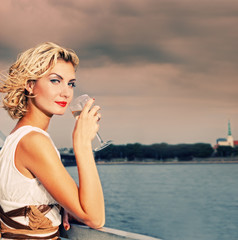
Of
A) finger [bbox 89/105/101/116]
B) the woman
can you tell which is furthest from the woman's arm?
finger [bbox 89/105/101/116]

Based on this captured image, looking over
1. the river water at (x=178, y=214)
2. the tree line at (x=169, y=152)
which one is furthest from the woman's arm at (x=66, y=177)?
the tree line at (x=169, y=152)

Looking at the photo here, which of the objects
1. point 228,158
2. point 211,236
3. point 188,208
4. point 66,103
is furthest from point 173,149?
point 66,103

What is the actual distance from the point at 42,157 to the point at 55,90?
0.37 m

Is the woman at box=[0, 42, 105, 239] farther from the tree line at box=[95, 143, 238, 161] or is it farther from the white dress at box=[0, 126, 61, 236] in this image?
the tree line at box=[95, 143, 238, 161]

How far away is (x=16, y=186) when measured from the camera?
1.54 metres

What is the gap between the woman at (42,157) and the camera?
57.2 inches

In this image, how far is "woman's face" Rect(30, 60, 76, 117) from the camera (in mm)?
1689

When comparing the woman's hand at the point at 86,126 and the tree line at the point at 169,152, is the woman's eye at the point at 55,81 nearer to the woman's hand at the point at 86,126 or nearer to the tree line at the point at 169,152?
the woman's hand at the point at 86,126

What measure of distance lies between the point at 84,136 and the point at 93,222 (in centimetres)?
35

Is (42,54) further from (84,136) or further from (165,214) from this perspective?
(165,214)

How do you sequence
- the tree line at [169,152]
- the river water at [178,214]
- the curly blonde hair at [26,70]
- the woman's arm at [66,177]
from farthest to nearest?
the tree line at [169,152] < the river water at [178,214] < the curly blonde hair at [26,70] < the woman's arm at [66,177]

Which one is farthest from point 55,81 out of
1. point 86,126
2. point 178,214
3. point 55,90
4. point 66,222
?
point 178,214

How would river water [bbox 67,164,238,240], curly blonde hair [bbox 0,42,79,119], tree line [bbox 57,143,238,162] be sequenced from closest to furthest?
1. curly blonde hair [bbox 0,42,79,119]
2. river water [bbox 67,164,238,240]
3. tree line [bbox 57,143,238,162]

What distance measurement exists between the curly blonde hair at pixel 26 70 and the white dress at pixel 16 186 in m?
0.23
